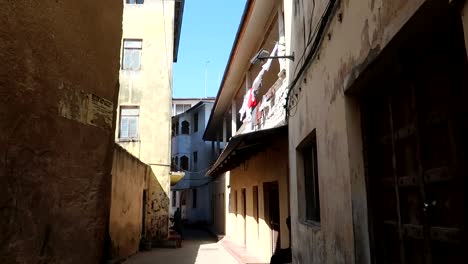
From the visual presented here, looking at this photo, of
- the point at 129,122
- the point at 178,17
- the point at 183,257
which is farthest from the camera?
the point at 178,17

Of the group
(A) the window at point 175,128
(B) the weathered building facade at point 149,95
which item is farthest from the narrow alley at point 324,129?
(A) the window at point 175,128

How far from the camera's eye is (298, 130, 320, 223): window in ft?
19.6

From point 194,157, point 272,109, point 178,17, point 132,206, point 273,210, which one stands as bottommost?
point 273,210

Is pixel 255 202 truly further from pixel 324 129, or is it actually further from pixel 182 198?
pixel 182 198

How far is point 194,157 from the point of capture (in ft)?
112

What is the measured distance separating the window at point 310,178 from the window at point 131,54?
13.5m

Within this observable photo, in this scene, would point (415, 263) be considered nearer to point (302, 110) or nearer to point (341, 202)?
point (341, 202)

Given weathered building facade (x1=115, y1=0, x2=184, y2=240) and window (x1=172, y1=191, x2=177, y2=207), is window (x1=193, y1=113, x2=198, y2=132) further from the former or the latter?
weathered building facade (x1=115, y1=0, x2=184, y2=240)

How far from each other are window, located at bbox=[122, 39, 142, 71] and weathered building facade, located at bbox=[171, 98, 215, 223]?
13.1 metres

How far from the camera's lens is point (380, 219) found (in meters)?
3.50

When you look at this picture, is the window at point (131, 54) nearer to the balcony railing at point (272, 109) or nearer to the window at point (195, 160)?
the balcony railing at point (272, 109)

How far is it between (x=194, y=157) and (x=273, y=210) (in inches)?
931

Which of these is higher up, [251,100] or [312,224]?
[251,100]

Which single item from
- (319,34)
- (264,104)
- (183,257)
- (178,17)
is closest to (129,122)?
(183,257)
